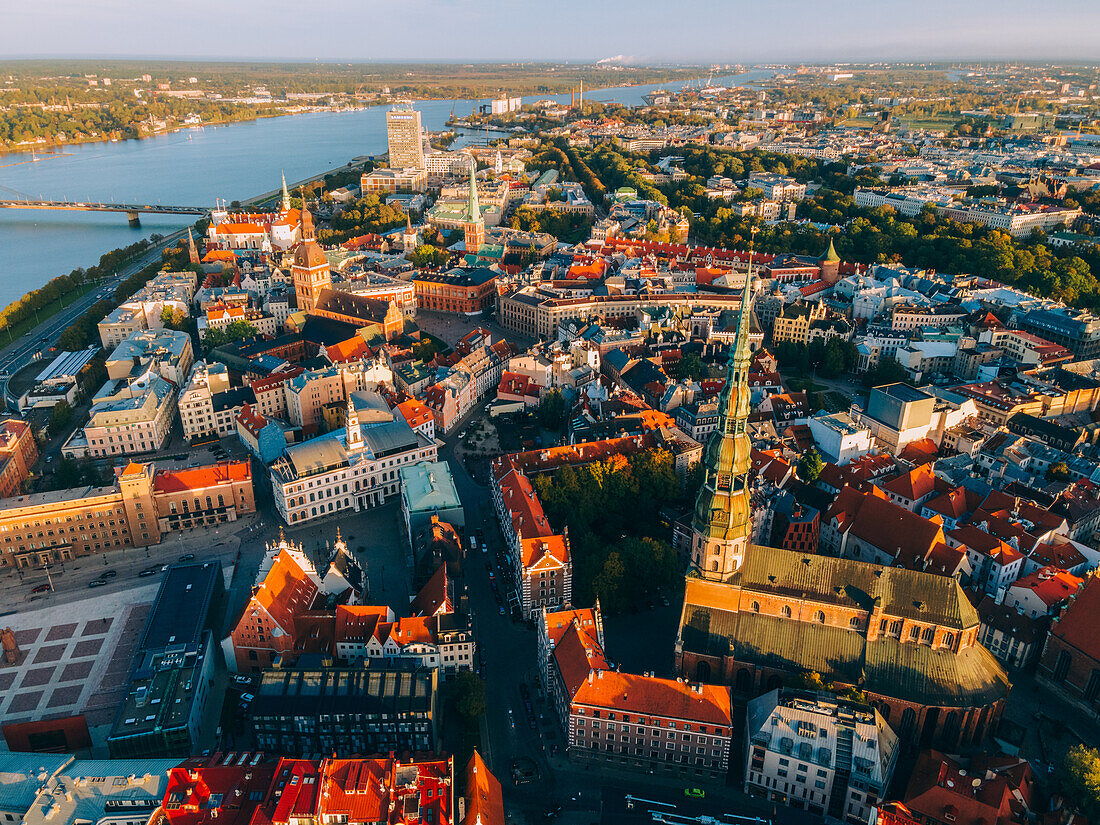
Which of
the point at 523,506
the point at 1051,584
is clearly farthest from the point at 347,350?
the point at 1051,584

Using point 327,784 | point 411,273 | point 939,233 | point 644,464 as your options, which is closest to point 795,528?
point 644,464

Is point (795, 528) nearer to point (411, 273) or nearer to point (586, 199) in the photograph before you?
point (411, 273)

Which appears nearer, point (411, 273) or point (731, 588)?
point (731, 588)

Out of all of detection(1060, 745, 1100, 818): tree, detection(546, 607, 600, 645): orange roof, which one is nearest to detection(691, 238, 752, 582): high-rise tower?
detection(546, 607, 600, 645): orange roof

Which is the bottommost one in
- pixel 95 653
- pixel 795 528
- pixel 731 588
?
pixel 95 653

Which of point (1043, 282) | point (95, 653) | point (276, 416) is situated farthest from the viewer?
point (1043, 282)

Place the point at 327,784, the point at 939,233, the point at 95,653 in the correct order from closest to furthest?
the point at 327,784
the point at 95,653
the point at 939,233
